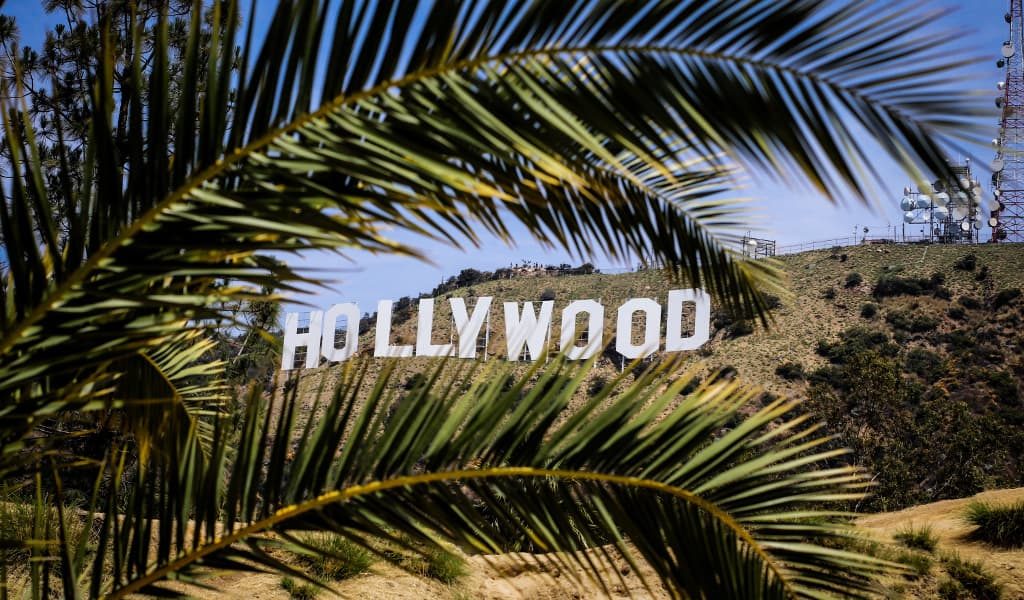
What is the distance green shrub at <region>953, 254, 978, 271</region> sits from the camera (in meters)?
51.1

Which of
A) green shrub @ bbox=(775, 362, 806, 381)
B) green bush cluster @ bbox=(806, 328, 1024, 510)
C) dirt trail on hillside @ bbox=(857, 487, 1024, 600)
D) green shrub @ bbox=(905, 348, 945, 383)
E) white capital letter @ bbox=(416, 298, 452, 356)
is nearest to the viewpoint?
dirt trail on hillside @ bbox=(857, 487, 1024, 600)

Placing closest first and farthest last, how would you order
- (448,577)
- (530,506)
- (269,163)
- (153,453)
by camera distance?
(269,163) → (530,506) → (153,453) → (448,577)

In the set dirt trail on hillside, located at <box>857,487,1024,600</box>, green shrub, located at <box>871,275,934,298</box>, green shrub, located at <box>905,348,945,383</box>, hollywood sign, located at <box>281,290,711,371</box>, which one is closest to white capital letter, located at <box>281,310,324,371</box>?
hollywood sign, located at <box>281,290,711,371</box>

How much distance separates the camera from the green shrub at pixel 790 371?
43.8m

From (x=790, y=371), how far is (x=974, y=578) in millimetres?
36564

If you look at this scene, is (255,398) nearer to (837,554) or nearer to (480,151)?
(480,151)

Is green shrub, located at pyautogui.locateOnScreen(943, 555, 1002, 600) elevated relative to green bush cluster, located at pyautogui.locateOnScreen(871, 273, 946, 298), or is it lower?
lower

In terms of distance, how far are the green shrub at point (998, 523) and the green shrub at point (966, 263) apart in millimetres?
46411

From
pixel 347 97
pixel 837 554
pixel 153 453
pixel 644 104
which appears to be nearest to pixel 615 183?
pixel 644 104

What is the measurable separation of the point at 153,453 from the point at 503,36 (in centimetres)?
159

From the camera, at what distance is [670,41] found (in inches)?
73.5

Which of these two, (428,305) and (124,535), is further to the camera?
(428,305)

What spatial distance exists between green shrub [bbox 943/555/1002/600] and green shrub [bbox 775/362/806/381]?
36.0 metres

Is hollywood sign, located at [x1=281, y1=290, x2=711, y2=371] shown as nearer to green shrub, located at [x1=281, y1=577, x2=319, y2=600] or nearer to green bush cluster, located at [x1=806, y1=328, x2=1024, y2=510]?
green bush cluster, located at [x1=806, y1=328, x2=1024, y2=510]
